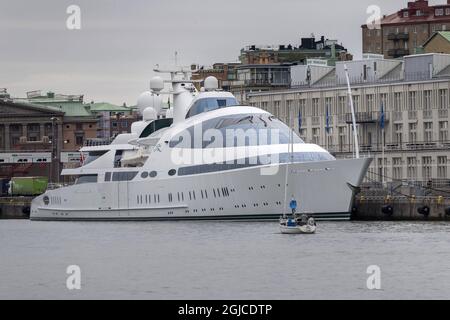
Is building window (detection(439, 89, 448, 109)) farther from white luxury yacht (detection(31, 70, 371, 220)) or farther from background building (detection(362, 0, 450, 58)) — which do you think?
background building (detection(362, 0, 450, 58))

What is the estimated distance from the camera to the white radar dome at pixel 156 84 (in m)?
125

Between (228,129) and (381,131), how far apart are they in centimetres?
2622

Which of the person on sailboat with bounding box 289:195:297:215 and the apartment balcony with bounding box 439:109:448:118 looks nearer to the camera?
the person on sailboat with bounding box 289:195:297:215

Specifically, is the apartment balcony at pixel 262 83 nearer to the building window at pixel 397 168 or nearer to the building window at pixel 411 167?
the building window at pixel 397 168

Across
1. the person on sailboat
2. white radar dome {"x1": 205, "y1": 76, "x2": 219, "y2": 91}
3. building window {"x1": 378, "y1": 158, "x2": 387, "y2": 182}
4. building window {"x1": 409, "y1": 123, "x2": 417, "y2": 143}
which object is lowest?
the person on sailboat

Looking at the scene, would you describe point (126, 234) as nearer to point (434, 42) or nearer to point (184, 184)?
point (184, 184)

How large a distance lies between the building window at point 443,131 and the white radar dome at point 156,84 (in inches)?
873

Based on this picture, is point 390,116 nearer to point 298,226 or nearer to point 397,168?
point 397,168

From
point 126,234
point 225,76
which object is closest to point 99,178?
point 126,234

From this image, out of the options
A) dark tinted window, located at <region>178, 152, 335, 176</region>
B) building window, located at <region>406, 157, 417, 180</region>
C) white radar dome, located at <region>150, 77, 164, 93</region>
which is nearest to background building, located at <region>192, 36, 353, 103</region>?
building window, located at <region>406, 157, 417, 180</region>

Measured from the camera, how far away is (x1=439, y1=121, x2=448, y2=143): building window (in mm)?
135125

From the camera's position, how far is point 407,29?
18612 centimetres

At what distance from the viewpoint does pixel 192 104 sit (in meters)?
120

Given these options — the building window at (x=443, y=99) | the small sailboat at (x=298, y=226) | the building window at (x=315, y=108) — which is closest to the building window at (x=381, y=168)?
the building window at (x=443, y=99)
